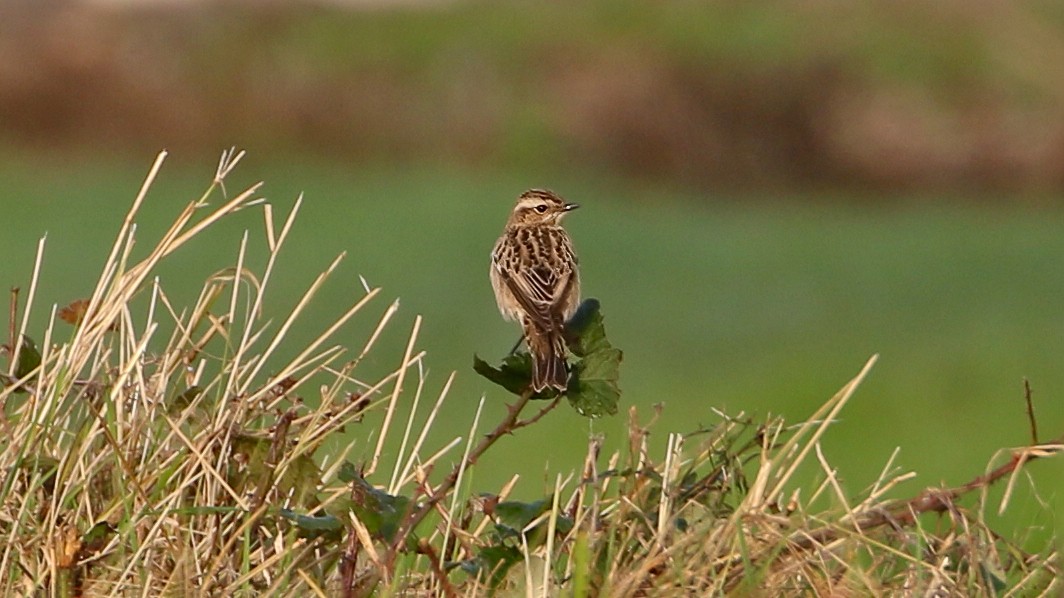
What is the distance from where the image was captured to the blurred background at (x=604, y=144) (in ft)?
83.1

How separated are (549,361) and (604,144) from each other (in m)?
37.4

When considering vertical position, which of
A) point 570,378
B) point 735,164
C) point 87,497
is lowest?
point 735,164

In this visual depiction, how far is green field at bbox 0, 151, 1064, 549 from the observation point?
1617 centimetres

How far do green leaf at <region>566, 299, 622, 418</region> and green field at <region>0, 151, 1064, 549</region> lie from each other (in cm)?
643

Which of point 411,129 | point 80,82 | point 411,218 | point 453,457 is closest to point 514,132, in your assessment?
point 411,129

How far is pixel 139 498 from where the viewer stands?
4.47 meters

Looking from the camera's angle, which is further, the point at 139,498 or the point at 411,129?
the point at 411,129

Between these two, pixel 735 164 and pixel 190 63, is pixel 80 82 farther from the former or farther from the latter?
pixel 735 164

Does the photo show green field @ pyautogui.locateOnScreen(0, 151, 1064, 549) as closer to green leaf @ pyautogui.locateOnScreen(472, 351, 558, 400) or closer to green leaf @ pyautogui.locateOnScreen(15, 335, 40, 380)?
green leaf @ pyautogui.locateOnScreen(15, 335, 40, 380)

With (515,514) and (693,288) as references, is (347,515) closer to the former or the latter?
(515,514)

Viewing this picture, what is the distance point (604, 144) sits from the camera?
41.7 meters

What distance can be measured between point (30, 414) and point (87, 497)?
0.29m

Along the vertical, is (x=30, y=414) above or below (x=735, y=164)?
above

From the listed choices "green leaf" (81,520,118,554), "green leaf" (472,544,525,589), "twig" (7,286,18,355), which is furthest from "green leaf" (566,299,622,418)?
"twig" (7,286,18,355)
